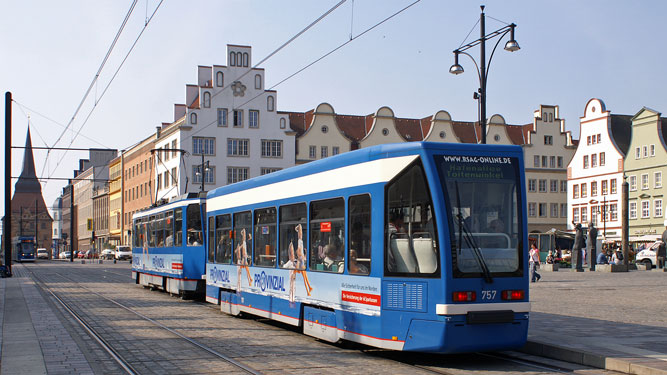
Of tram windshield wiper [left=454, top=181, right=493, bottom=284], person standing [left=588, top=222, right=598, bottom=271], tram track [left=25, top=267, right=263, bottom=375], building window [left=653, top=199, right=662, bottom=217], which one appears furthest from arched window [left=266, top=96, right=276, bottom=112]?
tram windshield wiper [left=454, top=181, right=493, bottom=284]

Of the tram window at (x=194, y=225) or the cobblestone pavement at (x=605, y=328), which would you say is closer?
the cobblestone pavement at (x=605, y=328)

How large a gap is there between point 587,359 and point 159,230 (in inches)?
715

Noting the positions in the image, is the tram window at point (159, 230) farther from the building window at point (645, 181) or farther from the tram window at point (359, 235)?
the building window at point (645, 181)

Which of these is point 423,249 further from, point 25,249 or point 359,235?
point 25,249

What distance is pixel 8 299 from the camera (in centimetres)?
2341

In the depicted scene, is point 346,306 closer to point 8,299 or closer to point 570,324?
point 570,324

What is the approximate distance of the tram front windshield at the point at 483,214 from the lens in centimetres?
1013

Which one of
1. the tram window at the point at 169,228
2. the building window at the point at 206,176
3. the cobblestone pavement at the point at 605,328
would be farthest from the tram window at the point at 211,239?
the building window at the point at 206,176

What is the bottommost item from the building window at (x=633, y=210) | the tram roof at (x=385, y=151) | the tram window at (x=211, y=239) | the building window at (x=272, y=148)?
the tram window at (x=211, y=239)

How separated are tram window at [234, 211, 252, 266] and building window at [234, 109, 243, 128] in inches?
2288

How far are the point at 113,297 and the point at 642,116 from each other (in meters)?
58.1

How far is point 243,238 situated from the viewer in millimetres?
16531

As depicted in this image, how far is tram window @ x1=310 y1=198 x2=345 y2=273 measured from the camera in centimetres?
1187

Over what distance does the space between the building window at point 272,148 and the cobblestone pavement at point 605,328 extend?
53655 mm
